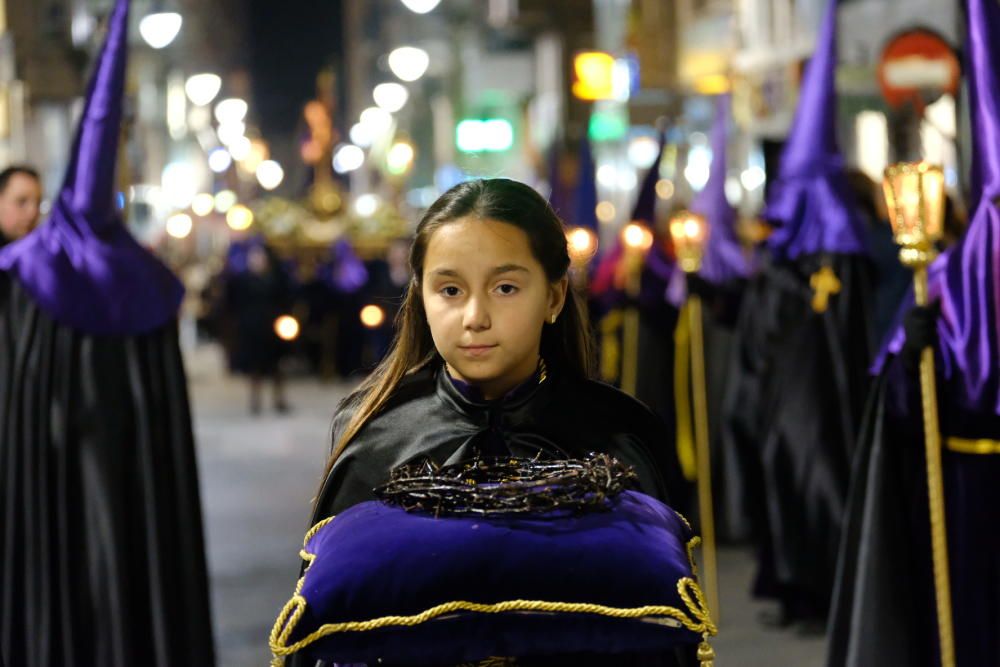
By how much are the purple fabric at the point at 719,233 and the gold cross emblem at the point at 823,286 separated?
2209 mm

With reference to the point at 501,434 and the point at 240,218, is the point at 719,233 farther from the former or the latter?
the point at 240,218

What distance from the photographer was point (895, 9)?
52.6 feet

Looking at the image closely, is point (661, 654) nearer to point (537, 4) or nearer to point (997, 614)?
point (997, 614)

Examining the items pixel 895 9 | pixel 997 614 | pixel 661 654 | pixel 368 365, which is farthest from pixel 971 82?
pixel 895 9

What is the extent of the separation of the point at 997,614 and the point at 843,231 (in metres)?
3.68

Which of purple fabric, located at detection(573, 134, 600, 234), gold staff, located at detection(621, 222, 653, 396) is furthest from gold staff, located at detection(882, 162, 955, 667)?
purple fabric, located at detection(573, 134, 600, 234)

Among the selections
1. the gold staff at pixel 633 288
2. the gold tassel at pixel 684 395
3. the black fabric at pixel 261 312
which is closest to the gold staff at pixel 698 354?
the gold tassel at pixel 684 395

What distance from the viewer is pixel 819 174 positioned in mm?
9141

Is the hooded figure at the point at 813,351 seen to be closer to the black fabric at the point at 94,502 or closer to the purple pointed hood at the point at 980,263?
the purple pointed hood at the point at 980,263

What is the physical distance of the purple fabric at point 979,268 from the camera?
559 centimetres

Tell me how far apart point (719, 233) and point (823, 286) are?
9.05 feet

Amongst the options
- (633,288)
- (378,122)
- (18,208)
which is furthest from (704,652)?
(378,122)

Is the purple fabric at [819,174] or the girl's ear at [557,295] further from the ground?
the purple fabric at [819,174]

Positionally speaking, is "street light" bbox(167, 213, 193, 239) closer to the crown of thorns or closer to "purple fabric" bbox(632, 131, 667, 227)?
"purple fabric" bbox(632, 131, 667, 227)
